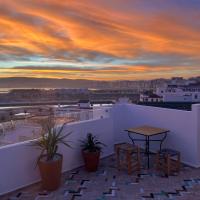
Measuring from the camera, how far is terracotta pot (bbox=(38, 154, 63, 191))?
4.17 meters

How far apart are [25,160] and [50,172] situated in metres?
0.52

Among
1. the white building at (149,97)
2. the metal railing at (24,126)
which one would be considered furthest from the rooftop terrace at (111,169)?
the white building at (149,97)

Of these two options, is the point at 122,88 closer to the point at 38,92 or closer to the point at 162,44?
the point at 38,92

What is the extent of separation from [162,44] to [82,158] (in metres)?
5.52

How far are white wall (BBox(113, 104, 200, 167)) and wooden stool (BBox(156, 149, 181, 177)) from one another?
20.4 inches

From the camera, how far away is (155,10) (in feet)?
20.3

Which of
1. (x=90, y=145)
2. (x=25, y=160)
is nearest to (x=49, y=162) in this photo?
(x=25, y=160)

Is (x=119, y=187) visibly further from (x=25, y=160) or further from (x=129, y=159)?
(x=25, y=160)

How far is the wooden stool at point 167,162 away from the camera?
488cm

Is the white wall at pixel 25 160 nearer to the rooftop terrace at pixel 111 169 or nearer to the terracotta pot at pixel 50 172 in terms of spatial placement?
the rooftop terrace at pixel 111 169

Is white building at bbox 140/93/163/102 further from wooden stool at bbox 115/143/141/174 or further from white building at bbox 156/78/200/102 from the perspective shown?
wooden stool at bbox 115/143/141/174

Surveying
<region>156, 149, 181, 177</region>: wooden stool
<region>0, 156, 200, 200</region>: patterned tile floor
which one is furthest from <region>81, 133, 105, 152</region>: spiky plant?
<region>156, 149, 181, 177</region>: wooden stool

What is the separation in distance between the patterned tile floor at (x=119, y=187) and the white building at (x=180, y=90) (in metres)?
19.1

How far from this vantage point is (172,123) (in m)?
5.72
